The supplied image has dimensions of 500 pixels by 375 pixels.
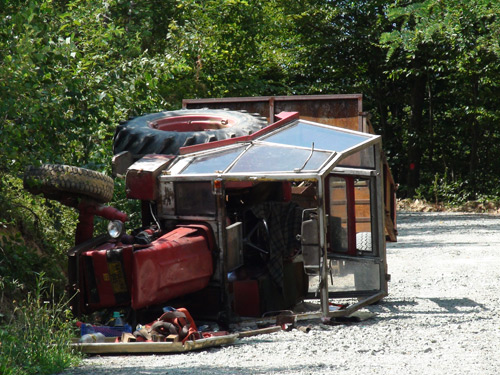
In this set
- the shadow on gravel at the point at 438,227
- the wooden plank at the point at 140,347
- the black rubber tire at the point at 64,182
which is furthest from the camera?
the shadow on gravel at the point at 438,227

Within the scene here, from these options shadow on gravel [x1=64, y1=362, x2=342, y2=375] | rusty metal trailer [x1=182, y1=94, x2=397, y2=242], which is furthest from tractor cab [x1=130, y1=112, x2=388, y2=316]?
shadow on gravel [x1=64, y1=362, x2=342, y2=375]

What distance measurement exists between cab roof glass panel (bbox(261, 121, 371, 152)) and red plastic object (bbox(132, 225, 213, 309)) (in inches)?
58.8

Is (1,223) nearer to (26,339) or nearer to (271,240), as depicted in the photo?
(26,339)

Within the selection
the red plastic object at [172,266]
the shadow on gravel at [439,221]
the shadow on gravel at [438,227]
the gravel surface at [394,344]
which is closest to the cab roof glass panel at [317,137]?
the red plastic object at [172,266]

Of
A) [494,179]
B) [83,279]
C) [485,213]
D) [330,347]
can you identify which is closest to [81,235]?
[83,279]

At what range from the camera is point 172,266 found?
7.77 meters

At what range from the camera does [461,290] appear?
1040cm

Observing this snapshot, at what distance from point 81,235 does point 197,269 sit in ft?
4.27

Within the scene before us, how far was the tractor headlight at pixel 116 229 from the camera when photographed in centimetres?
783

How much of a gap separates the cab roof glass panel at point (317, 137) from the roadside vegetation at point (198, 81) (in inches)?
92.3

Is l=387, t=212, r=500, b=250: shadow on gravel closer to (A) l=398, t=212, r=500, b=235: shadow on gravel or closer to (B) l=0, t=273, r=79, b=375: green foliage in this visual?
(A) l=398, t=212, r=500, b=235: shadow on gravel

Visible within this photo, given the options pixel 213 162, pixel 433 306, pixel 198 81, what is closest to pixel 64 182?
pixel 213 162

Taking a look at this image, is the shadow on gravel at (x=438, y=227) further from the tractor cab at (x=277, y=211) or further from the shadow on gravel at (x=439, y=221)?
the tractor cab at (x=277, y=211)

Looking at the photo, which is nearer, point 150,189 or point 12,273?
point 12,273
